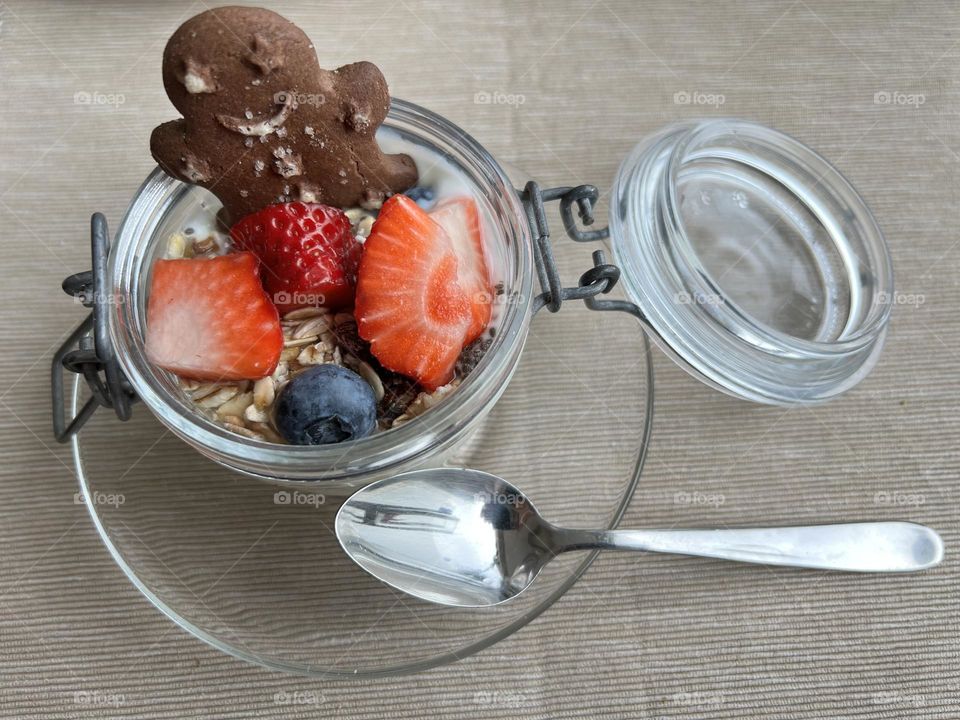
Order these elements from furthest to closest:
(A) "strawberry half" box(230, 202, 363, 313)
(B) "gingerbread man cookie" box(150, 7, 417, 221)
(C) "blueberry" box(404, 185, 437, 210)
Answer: (C) "blueberry" box(404, 185, 437, 210) → (A) "strawberry half" box(230, 202, 363, 313) → (B) "gingerbread man cookie" box(150, 7, 417, 221)

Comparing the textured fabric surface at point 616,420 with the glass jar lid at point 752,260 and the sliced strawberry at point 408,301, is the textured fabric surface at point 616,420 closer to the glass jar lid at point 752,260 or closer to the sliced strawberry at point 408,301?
the glass jar lid at point 752,260

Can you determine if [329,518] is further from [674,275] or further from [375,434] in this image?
[674,275]

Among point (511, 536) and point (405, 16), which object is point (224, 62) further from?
point (405, 16)

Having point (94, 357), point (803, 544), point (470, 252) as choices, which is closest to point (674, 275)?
point (470, 252)

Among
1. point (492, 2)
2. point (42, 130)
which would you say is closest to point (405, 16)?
point (492, 2)

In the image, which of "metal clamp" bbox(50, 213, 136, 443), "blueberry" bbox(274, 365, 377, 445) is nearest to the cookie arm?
A: "metal clamp" bbox(50, 213, 136, 443)

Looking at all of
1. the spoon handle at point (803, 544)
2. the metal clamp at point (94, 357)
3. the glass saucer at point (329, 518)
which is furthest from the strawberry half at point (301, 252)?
the spoon handle at point (803, 544)

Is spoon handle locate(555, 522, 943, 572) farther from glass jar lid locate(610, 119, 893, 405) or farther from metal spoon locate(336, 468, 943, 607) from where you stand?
glass jar lid locate(610, 119, 893, 405)
